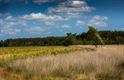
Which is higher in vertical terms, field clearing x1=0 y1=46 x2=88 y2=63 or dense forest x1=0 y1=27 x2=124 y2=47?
dense forest x1=0 y1=27 x2=124 y2=47

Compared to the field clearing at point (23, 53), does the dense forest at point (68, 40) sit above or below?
above

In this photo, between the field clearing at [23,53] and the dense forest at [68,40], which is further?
the dense forest at [68,40]

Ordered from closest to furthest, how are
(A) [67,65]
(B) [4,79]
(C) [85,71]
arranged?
(B) [4,79] < (C) [85,71] < (A) [67,65]

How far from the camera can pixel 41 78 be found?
13.0m

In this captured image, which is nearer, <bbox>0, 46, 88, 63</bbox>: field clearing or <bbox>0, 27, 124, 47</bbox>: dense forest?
<bbox>0, 46, 88, 63</bbox>: field clearing

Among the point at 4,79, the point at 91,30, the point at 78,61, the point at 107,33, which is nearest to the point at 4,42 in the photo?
the point at 107,33

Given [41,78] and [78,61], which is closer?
[41,78]

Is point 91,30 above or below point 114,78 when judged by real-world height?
above

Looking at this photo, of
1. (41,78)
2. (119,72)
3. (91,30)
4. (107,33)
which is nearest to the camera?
(41,78)

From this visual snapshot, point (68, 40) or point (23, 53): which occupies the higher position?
point (68, 40)

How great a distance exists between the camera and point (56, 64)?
17.1 metres

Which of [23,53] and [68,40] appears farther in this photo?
[68,40]

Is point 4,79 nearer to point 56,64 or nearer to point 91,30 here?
point 56,64

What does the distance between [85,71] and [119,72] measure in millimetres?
1846
